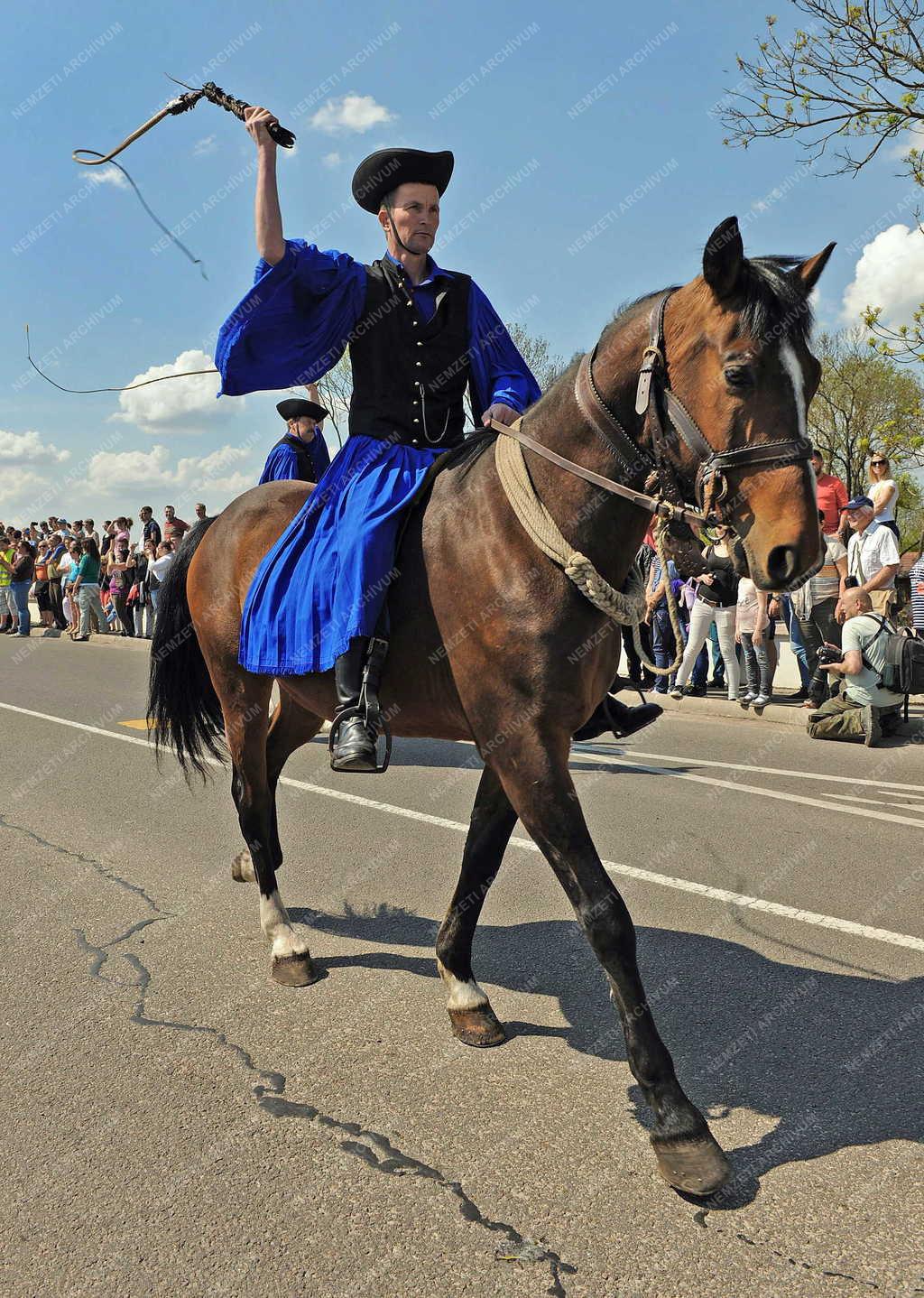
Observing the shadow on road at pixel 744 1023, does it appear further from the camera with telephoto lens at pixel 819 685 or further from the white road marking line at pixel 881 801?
the camera with telephoto lens at pixel 819 685

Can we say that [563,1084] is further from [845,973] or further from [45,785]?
[45,785]

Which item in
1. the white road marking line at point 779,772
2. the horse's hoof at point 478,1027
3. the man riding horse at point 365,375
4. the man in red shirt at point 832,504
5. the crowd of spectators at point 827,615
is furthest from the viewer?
the man in red shirt at point 832,504

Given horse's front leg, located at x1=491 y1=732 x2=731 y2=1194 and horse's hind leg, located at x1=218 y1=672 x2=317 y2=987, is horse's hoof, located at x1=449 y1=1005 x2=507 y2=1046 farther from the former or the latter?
horse's hind leg, located at x1=218 y1=672 x2=317 y2=987

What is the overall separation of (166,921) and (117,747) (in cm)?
452

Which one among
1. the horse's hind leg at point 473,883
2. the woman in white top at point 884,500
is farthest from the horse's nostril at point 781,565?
the woman in white top at point 884,500

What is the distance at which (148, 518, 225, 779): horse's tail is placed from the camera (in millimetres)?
4855

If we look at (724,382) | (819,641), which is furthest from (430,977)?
(819,641)

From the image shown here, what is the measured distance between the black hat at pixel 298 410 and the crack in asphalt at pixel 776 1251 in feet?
17.1

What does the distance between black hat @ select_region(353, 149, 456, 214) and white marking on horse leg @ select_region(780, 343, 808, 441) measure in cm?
166

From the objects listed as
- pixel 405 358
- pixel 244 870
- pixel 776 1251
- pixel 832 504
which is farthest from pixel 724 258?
pixel 832 504

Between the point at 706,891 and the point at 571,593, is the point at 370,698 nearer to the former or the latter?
the point at 571,593

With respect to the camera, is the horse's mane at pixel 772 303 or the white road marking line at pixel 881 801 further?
the white road marking line at pixel 881 801

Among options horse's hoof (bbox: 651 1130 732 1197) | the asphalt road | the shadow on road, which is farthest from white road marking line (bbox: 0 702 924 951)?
horse's hoof (bbox: 651 1130 732 1197)

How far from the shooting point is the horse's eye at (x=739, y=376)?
2.44 m
